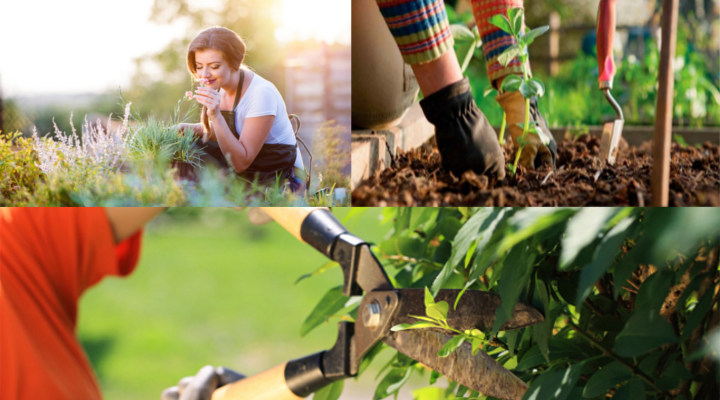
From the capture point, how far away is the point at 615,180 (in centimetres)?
34

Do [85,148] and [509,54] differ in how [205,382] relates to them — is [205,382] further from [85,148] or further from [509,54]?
[509,54]

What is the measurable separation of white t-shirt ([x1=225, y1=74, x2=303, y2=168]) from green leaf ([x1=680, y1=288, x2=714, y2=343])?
26 cm

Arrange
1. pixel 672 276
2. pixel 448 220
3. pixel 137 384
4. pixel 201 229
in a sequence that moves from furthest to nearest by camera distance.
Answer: pixel 201 229 → pixel 137 384 → pixel 448 220 → pixel 672 276

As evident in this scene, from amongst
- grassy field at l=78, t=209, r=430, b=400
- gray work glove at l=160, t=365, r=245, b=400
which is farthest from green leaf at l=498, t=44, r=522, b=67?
grassy field at l=78, t=209, r=430, b=400

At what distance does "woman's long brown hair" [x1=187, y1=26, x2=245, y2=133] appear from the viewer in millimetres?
328

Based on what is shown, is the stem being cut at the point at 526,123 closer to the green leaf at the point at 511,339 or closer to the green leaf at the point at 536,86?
the green leaf at the point at 536,86

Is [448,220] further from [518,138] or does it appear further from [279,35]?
[279,35]

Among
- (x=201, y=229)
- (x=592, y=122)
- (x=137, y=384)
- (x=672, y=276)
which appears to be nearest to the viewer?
(x=672, y=276)

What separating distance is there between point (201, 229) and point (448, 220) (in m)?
2.35

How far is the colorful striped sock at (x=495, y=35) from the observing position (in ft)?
1.18

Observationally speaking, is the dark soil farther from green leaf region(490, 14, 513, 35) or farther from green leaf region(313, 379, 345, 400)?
green leaf region(313, 379, 345, 400)


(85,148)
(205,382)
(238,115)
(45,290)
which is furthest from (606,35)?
(45,290)

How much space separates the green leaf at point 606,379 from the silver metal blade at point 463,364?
72 millimetres

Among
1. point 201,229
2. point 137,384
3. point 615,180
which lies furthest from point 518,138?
point 201,229
